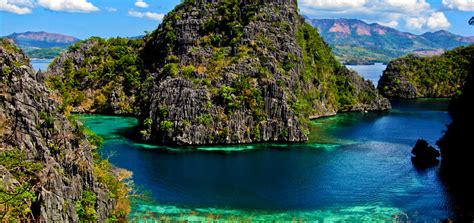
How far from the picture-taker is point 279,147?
8244 cm

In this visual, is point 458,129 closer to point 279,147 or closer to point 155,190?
point 279,147

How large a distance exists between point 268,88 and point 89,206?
56640 mm

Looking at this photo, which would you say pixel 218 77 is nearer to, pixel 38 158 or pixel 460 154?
pixel 460 154

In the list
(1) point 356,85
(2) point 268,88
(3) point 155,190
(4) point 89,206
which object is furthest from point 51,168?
(1) point 356,85

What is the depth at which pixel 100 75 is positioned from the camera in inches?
5012

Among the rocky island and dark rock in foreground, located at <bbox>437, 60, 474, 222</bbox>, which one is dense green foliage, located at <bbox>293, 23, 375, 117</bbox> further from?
dark rock in foreground, located at <bbox>437, 60, 474, 222</bbox>

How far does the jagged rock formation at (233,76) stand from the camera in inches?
3351

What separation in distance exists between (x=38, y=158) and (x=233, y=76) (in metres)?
59.2

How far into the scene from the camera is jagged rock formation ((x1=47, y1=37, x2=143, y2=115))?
120812 mm

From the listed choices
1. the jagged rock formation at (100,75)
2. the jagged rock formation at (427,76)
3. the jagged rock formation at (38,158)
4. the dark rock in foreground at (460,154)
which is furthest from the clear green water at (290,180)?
the jagged rock formation at (427,76)

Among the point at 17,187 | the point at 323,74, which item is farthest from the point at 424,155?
the point at 17,187

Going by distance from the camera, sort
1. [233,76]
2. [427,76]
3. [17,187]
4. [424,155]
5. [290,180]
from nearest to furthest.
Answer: [17,187] → [290,180] → [424,155] → [233,76] → [427,76]

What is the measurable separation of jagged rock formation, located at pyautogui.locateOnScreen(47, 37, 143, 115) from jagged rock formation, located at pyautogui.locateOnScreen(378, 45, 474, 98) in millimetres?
99149

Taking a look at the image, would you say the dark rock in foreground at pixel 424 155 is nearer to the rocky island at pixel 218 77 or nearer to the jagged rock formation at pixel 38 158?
the rocky island at pixel 218 77
